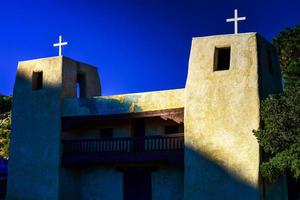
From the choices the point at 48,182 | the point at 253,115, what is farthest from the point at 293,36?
the point at 48,182

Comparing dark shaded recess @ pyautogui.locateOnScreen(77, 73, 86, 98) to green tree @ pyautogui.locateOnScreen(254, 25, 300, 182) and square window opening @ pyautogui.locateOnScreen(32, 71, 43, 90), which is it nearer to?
square window opening @ pyautogui.locateOnScreen(32, 71, 43, 90)

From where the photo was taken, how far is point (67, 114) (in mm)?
26734

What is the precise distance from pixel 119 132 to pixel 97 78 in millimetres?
5026

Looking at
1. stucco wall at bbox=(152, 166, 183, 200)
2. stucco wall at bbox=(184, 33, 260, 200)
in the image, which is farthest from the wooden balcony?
stucco wall at bbox=(184, 33, 260, 200)

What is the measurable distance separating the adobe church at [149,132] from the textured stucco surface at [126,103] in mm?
47

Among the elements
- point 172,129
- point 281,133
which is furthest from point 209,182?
point 172,129

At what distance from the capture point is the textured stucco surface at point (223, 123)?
21609mm

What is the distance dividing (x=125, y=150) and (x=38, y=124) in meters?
4.71

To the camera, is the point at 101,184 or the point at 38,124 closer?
the point at 101,184

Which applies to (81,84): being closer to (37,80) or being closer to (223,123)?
(37,80)

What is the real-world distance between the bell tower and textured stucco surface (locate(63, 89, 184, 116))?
81 centimetres

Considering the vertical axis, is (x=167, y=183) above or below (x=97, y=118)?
below

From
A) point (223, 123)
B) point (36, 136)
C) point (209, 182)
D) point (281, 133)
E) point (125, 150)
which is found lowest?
point (209, 182)

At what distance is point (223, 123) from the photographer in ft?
72.9
